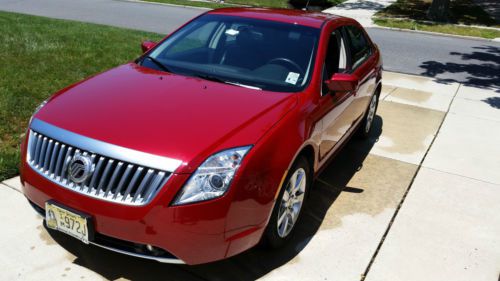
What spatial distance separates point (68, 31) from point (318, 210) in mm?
7692

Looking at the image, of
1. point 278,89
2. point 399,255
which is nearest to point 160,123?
point 278,89

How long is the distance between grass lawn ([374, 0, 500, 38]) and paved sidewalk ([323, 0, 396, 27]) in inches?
14.6

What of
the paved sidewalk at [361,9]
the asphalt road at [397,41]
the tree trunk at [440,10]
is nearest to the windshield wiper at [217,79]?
the asphalt road at [397,41]

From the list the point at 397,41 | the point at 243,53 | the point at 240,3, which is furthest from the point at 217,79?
the point at 240,3

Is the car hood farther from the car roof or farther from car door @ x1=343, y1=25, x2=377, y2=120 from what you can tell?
car door @ x1=343, y1=25, x2=377, y2=120

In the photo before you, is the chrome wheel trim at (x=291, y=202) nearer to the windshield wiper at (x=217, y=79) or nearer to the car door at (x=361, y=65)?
the windshield wiper at (x=217, y=79)

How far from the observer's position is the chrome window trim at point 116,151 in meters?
2.76

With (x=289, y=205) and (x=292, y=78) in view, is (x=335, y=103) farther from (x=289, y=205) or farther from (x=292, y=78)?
(x=289, y=205)

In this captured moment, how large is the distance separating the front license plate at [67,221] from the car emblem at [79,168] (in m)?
0.20

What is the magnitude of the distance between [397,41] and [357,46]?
9645 mm

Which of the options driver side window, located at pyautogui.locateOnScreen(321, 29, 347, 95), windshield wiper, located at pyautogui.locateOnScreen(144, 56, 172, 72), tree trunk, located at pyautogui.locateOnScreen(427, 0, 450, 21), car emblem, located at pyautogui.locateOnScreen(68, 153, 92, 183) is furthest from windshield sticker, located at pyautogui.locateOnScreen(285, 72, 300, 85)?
tree trunk, located at pyautogui.locateOnScreen(427, 0, 450, 21)

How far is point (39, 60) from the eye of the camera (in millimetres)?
7496

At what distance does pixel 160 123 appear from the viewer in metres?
3.11

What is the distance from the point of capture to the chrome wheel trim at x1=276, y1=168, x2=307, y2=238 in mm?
3446
